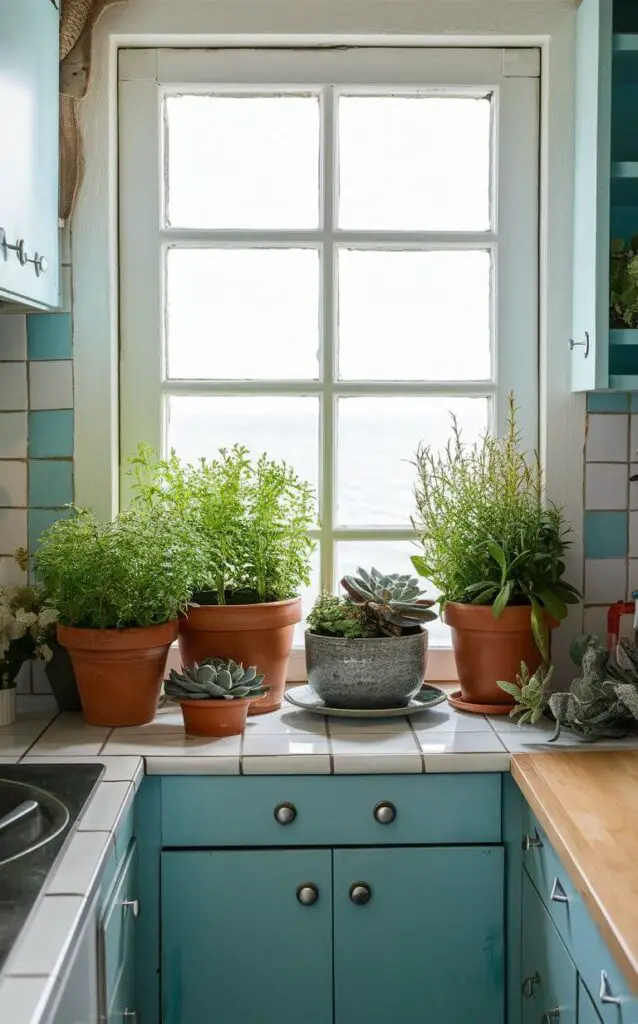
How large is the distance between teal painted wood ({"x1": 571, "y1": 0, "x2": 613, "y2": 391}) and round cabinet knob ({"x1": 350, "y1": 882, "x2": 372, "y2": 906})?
1.10 m

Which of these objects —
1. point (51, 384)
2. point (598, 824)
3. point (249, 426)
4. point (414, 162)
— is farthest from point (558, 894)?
point (414, 162)

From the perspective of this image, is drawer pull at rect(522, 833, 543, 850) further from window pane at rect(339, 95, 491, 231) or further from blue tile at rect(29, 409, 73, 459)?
window pane at rect(339, 95, 491, 231)

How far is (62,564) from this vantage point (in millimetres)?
2150

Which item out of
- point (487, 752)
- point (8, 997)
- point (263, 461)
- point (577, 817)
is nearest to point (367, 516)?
point (263, 461)

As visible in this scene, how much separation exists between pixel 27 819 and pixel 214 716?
0.52 metres

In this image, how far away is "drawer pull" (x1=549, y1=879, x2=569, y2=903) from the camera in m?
1.76

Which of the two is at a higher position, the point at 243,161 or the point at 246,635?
the point at 243,161

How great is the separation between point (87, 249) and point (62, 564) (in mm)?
773

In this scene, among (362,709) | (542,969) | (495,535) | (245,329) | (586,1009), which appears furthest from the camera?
(245,329)

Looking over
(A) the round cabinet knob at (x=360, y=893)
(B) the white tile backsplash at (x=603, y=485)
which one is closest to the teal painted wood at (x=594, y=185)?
(B) the white tile backsplash at (x=603, y=485)

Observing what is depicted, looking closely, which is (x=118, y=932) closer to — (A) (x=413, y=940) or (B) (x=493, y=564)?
(A) (x=413, y=940)

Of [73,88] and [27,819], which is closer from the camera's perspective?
[27,819]

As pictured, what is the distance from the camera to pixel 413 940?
6.82ft

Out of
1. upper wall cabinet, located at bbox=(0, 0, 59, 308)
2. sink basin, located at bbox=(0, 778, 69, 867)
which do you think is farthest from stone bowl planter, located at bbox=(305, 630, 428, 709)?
upper wall cabinet, located at bbox=(0, 0, 59, 308)
